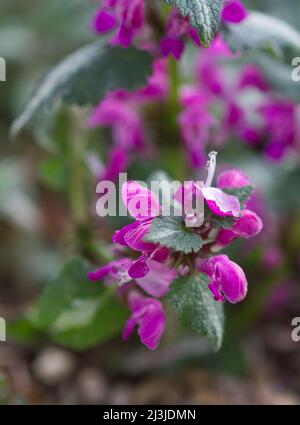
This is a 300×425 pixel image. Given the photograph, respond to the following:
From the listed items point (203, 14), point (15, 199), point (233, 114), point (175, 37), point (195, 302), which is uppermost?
point (15, 199)

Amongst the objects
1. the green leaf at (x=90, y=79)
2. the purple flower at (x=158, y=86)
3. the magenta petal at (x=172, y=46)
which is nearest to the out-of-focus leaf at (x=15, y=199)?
the purple flower at (x=158, y=86)

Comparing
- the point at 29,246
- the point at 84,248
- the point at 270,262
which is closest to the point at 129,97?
the point at 84,248

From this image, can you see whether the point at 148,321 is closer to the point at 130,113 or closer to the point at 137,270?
the point at 137,270

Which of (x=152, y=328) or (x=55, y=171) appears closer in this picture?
(x=152, y=328)

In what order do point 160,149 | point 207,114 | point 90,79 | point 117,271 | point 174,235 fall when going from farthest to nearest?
1. point 160,149
2. point 207,114
3. point 90,79
4. point 117,271
5. point 174,235

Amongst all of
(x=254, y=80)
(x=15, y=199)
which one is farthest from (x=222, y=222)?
(x=15, y=199)
